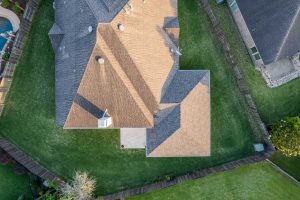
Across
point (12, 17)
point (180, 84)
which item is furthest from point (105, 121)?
point (12, 17)

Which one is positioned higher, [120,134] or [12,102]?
[12,102]

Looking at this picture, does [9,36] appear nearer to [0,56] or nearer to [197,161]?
Answer: [0,56]

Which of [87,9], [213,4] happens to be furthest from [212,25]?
[87,9]

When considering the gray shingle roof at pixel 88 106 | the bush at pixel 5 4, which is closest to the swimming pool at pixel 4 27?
the bush at pixel 5 4

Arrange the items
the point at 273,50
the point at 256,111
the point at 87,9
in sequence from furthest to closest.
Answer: the point at 256,111 → the point at 273,50 → the point at 87,9

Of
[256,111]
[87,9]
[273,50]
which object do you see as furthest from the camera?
[256,111]

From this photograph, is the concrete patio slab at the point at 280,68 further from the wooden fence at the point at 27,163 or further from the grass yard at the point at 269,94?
the wooden fence at the point at 27,163

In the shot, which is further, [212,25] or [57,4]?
[212,25]

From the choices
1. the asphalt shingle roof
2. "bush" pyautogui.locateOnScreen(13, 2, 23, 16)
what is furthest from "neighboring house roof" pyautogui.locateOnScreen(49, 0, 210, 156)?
"bush" pyautogui.locateOnScreen(13, 2, 23, 16)
